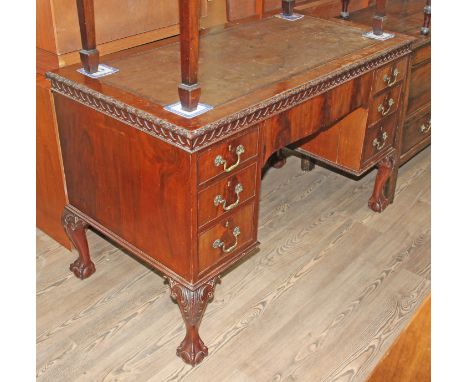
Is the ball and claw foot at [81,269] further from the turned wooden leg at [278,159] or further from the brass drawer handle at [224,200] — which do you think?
the turned wooden leg at [278,159]

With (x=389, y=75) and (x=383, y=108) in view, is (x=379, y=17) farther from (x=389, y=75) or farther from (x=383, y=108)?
(x=383, y=108)

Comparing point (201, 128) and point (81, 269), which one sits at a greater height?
point (201, 128)

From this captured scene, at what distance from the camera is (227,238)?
1.92 m

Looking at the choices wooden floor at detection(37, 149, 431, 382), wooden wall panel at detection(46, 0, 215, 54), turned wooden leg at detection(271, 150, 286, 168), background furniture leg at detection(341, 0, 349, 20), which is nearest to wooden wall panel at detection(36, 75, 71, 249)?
wooden floor at detection(37, 149, 431, 382)

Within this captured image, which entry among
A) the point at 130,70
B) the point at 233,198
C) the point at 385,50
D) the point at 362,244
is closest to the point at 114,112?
the point at 130,70

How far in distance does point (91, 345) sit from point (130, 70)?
1.00 meters

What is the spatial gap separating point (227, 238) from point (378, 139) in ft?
3.57

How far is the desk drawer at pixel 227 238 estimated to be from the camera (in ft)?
6.06

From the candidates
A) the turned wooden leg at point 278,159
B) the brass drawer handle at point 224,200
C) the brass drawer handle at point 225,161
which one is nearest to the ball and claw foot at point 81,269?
the brass drawer handle at point 224,200

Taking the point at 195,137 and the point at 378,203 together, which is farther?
the point at 378,203

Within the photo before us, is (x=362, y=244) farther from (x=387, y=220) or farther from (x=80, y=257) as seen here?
(x=80, y=257)

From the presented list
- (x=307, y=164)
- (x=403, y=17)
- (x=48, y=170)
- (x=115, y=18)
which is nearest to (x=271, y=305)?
(x=48, y=170)

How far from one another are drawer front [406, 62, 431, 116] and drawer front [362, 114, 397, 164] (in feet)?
0.75

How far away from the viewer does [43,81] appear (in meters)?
2.13
